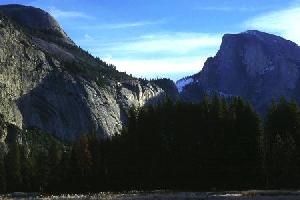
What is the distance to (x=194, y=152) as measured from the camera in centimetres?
8494

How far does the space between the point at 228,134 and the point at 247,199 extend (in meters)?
38.3

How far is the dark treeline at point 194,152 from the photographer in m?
77.6

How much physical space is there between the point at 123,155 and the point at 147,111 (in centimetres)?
943

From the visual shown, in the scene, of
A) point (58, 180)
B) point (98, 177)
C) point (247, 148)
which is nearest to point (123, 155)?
point (98, 177)

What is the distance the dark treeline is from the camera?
255 ft

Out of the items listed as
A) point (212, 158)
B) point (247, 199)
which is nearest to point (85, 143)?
point (212, 158)

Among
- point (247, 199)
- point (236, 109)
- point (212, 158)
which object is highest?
point (236, 109)

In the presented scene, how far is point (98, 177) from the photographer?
96000 mm

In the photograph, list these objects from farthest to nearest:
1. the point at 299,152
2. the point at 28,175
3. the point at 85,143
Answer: the point at 28,175, the point at 85,143, the point at 299,152

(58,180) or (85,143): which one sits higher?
(85,143)

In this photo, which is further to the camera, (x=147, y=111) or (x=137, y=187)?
(x=147, y=111)

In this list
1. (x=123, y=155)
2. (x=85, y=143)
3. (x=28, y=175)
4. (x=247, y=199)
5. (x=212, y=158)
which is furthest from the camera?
(x=28, y=175)

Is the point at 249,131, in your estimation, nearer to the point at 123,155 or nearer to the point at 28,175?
the point at 123,155

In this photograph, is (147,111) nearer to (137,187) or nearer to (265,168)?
(137,187)
